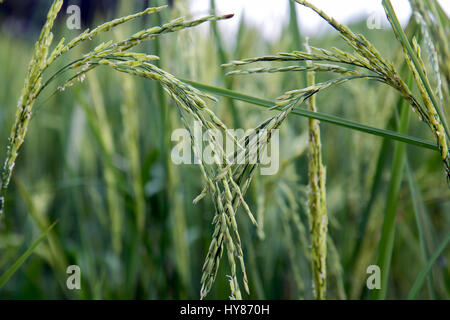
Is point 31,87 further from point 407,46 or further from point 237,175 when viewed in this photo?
point 407,46

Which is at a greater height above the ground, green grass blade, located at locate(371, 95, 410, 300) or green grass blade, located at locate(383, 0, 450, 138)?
green grass blade, located at locate(383, 0, 450, 138)

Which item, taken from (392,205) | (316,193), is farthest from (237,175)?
(392,205)

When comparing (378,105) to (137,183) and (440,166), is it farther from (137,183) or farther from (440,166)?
(137,183)

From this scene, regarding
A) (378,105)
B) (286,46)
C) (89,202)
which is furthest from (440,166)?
(89,202)

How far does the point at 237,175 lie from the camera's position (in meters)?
0.31

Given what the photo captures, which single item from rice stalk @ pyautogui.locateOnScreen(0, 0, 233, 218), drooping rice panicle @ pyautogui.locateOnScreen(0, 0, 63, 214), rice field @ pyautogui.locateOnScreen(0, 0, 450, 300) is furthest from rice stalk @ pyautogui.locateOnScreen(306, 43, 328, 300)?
drooping rice panicle @ pyautogui.locateOnScreen(0, 0, 63, 214)

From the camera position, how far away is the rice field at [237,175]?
1.05 ft

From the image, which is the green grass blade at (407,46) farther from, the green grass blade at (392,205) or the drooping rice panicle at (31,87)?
the drooping rice panicle at (31,87)

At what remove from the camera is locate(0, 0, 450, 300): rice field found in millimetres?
321

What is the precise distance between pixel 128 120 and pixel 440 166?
0.72 m

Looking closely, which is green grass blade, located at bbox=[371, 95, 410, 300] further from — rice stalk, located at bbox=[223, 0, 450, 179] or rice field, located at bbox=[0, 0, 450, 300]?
rice stalk, located at bbox=[223, 0, 450, 179]

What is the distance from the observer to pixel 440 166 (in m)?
0.90
